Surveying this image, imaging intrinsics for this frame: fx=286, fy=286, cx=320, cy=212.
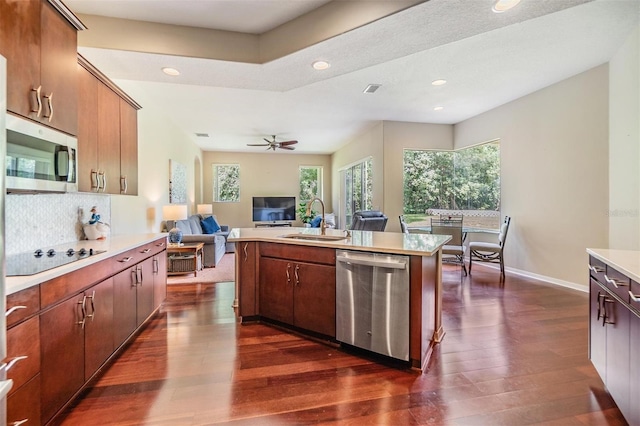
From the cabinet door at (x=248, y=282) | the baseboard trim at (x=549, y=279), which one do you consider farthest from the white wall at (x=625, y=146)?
the cabinet door at (x=248, y=282)

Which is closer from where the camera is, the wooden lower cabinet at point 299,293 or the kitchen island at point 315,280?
the kitchen island at point 315,280

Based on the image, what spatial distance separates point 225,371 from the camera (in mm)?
2082

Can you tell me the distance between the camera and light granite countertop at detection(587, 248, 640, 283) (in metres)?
1.40

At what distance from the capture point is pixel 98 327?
1898 millimetres

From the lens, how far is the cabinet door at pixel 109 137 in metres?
2.49

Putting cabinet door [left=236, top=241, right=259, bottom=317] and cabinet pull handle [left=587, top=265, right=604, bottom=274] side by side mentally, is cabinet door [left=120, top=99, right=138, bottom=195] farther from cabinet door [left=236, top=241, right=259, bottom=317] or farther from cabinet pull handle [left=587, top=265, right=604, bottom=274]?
cabinet pull handle [left=587, top=265, right=604, bottom=274]

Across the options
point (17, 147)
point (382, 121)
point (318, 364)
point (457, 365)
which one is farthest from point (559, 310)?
point (17, 147)

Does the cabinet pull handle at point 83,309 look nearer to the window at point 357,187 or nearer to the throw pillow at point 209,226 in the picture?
the throw pillow at point 209,226

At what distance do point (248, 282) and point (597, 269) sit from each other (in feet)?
9.05

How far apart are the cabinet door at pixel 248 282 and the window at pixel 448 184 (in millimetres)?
3953

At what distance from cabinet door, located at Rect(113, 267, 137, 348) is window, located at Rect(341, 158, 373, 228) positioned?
516 cm

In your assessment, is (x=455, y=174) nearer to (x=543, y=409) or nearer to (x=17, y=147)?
(x=543, y=409)

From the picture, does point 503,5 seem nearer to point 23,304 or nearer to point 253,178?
point 23,304

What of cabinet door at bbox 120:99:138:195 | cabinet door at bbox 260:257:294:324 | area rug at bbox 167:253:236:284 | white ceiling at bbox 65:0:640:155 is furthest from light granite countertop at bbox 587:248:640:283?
area rug at bbox 167:253:236:284
